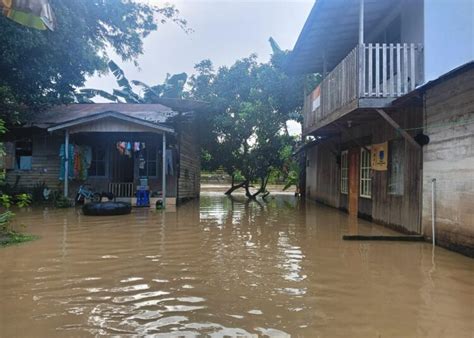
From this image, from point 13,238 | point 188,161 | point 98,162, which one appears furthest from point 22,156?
point 13,238

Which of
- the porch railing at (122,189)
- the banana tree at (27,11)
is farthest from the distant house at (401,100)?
the porch railing at (122,189)

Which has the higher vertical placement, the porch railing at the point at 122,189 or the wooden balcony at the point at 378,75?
the wooden balcony at the point at 378,75

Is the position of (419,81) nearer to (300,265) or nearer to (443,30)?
(443,30)

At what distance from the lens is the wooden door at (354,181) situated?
39.3ft

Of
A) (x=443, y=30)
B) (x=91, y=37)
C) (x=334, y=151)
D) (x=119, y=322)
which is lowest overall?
(x=119, y=322)

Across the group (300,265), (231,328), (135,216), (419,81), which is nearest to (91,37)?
(135,216)

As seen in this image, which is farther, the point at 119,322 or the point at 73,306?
the point at 73,306

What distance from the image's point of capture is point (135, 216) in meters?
11.6

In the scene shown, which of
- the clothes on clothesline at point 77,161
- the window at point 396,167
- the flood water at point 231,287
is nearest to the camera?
the flood water at point 231,287

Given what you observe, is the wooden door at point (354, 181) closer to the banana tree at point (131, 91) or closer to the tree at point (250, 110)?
the tree at point (250, 110)

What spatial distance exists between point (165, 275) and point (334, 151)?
422 inches

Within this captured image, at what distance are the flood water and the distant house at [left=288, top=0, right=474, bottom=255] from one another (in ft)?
4.21

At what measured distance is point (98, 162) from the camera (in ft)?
52.3

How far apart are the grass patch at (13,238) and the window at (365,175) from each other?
864 centimetres
